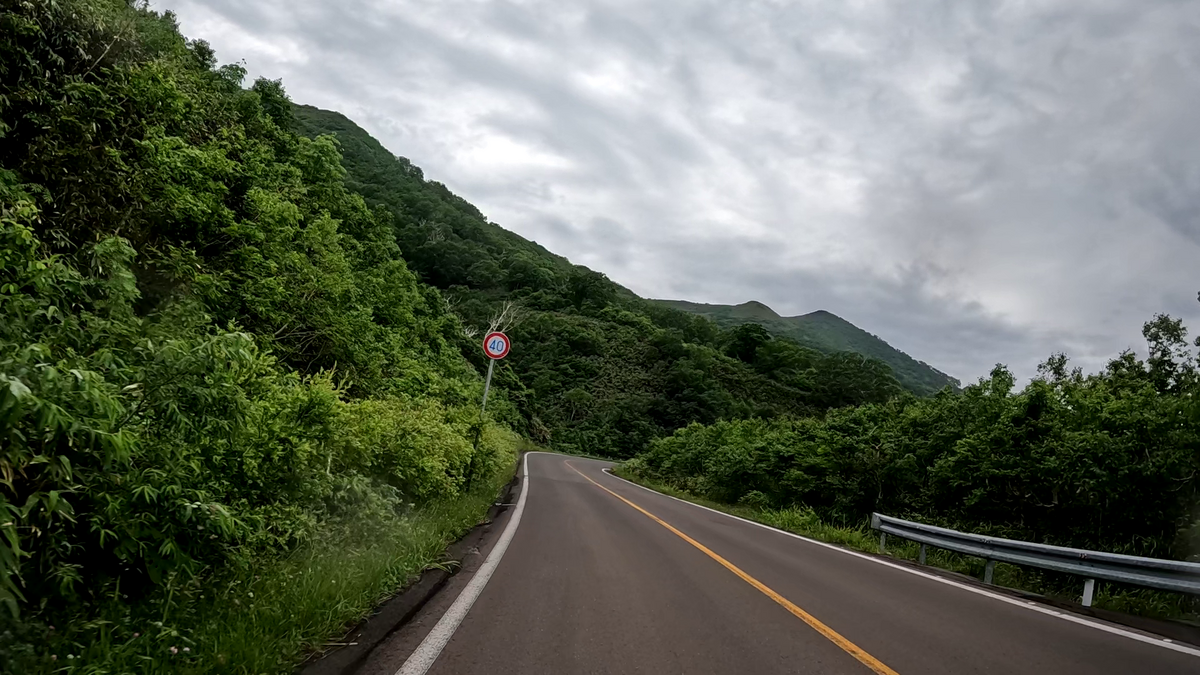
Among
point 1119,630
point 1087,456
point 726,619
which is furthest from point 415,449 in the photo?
point 1087,456

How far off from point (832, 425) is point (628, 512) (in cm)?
768

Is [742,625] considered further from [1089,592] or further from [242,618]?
[1089,592]

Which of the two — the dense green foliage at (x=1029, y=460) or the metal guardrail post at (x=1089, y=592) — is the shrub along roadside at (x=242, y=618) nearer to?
the metal guardrail post at (x=1089, y=592)

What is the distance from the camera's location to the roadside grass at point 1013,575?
7227mm

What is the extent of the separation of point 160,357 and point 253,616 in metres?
1.66

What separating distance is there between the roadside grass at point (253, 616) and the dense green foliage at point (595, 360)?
52388 mm

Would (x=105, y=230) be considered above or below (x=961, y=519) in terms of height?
above

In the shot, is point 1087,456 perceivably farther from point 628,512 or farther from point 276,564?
point 276,564

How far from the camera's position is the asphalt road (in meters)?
4.47

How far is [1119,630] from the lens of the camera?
591 centimetres

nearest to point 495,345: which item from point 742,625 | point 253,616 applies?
point 742,625

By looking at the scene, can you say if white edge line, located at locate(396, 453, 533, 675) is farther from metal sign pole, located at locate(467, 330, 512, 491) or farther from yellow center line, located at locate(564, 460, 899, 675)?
metal sign pole, located at locate(467, 330, 512, 491)

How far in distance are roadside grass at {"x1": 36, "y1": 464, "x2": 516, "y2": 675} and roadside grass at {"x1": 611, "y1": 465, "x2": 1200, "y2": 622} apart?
7.82 metres

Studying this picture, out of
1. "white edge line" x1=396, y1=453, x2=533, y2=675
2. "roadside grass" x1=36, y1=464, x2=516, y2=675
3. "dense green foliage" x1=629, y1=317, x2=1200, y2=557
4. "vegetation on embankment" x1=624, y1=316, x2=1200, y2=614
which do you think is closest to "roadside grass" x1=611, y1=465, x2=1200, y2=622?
"vegetation on embankment" x1=624, y1=316, x2=1200, y2=614
